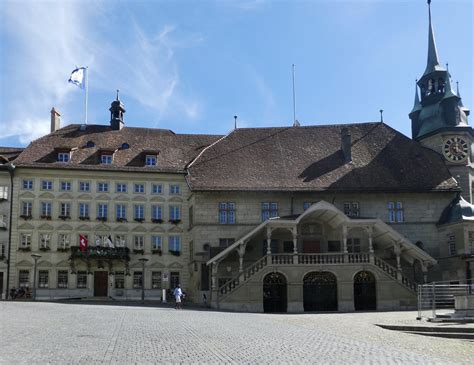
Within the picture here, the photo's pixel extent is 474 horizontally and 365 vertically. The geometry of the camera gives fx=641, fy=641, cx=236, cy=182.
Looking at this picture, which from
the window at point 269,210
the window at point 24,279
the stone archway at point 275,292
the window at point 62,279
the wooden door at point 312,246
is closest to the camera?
the stone archway at point 275,292

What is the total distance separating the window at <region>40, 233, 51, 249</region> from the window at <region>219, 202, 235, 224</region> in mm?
15248

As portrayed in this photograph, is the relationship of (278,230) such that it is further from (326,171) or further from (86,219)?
(86,219)

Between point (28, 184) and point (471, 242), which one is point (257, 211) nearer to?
point (471, 242)

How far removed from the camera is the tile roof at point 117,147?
5294cm

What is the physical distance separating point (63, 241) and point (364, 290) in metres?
24.9

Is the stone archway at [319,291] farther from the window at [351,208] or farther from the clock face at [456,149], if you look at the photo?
the clock face at [456,149]

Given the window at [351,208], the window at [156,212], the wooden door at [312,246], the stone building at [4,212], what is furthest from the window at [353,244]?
the stone building at [4,212]

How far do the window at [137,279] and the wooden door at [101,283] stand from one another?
218 centimetres

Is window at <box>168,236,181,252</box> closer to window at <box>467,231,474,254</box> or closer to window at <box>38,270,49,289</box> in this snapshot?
window at <box>38,270,49,289</box>

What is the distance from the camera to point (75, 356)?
14.5m

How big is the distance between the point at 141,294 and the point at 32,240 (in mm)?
9837

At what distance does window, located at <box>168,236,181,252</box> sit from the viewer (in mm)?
53394

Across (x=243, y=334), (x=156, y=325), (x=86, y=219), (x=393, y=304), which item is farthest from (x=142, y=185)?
(x=243, y=334)

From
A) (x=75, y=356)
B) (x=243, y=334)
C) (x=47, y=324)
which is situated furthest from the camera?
(x=47, y=324)
